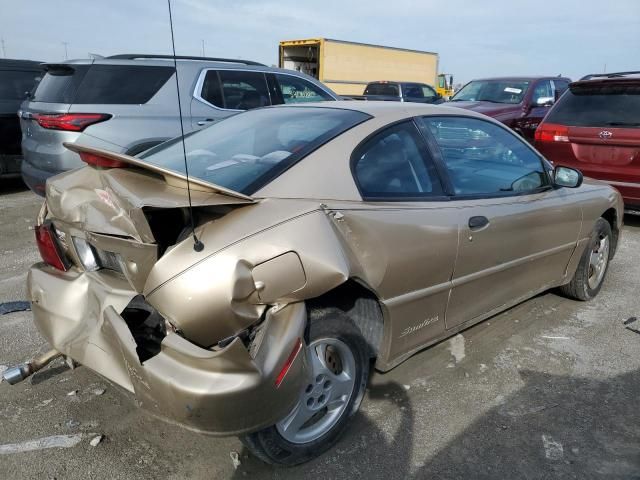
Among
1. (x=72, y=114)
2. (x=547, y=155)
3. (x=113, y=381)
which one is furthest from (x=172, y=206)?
(x=547, y=155)

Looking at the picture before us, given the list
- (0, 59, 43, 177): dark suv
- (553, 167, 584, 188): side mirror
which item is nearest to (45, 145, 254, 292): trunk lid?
(553, 167, 584, 188): side mirror

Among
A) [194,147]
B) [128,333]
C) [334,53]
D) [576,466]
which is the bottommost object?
[576,466]

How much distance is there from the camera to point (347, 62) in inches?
784

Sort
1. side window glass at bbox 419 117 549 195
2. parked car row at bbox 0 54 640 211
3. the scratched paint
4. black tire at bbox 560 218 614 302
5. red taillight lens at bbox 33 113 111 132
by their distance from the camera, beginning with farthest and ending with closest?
1. parked car row at bbox 0 54 640 211
2. red taillight lens at bbox 33 113 111 132
3. black tire at bbox 560 218 614 302
4. the scratched paint
5. side window glass at bbox 419 117 549 195

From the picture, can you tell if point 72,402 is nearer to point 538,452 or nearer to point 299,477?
point 299,477

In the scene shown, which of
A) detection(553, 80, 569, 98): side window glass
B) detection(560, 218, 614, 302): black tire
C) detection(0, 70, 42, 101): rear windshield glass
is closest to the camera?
detection(560, 218, 614, 302): black tire

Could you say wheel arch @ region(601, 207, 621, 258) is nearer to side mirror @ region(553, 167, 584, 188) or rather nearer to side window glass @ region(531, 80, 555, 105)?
side mirror @ region(553, 167, 584, 188)

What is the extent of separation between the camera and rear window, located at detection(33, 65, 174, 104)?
18.5 ft

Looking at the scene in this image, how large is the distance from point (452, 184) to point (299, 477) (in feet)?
5.52

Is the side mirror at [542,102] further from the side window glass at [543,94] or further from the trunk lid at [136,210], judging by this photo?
the trunk lid at [136,210]

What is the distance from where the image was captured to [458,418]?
9.02 ft

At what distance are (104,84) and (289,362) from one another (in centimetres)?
480

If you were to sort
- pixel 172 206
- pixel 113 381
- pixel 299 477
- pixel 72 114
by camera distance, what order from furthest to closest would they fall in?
pixel 72 114
pixel 299 477
pixel 113 381
pixel 172 206

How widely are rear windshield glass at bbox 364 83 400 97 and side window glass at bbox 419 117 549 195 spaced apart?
13.2 metres
